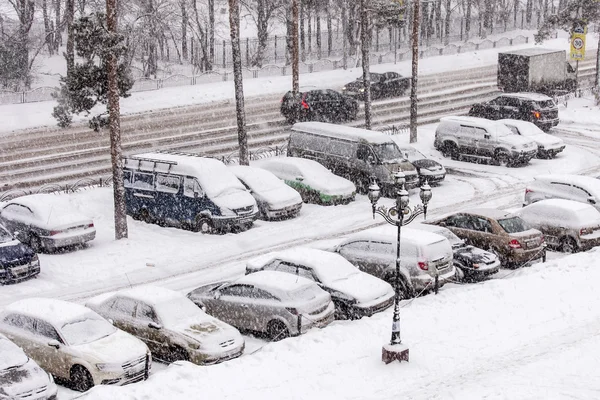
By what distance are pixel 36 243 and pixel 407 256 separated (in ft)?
35.2

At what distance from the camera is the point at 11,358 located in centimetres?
1469

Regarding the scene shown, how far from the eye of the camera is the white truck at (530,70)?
45312mm

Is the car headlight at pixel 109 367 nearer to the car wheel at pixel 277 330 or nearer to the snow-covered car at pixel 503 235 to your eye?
the car wheel at pixel 277 330

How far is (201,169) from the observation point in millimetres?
25906

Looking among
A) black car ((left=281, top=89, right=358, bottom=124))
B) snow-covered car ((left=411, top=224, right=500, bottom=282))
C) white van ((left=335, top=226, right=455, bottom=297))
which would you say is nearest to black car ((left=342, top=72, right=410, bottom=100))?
black car ((left=281, top=89, right=358, bottom=124))

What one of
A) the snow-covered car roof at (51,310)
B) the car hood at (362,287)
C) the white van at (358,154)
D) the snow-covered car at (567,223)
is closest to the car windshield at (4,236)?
the snow-covered car roof at (51,310)

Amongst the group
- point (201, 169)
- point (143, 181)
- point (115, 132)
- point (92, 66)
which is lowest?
point (143, 181)

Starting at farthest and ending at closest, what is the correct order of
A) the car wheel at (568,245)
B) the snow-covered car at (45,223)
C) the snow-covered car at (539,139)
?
1. the snow-covered car at (539,139)
2. the car wheel at (568,245)
3. the snow-covered car at (45,223)

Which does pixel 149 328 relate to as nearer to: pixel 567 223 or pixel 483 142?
pixel 567 223

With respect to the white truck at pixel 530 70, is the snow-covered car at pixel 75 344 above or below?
below

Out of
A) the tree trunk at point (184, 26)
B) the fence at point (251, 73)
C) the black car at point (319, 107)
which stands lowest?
the black car at point (319, 107)

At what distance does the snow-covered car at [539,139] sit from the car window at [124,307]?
74.0ft

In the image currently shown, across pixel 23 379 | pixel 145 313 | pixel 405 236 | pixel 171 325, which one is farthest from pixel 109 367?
pixel 405 236

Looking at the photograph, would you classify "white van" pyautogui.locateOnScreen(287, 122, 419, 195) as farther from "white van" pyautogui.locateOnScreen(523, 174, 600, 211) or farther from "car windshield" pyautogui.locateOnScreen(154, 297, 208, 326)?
"car windshield" pyautogui.locateOnScreen(154, 297, 208, 326)
